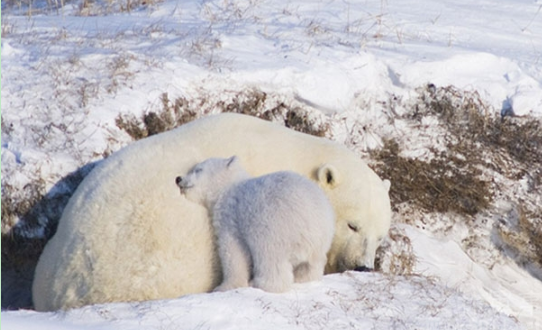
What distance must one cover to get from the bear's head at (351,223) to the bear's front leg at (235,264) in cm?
122

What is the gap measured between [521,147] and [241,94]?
298 cm

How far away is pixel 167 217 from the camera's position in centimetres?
666

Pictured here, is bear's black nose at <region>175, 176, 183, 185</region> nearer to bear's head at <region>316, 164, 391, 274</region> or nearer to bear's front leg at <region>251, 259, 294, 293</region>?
bear's front leg at <region>251, 259, 294, 293</region>

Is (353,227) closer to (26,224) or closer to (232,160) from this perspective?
(232,160)

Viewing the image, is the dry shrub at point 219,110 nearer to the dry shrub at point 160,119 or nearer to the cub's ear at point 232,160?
the dry shrub at point 160,119

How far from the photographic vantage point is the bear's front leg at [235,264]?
256 inches

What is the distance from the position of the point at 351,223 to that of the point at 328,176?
43 cm

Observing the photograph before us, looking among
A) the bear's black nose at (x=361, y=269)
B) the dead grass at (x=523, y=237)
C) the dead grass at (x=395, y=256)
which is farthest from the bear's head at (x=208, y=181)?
the dead grass at (x=523, y=237)

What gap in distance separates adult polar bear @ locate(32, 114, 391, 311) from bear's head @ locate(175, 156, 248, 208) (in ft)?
0.23

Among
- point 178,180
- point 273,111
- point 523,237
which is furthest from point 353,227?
point 523,237

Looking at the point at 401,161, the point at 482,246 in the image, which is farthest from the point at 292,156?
the point at 482,246

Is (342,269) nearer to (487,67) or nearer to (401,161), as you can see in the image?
(401,161)

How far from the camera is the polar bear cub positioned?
642cm

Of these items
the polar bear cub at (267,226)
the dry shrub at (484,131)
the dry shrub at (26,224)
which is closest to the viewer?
the polar bear cub at (267,226)
